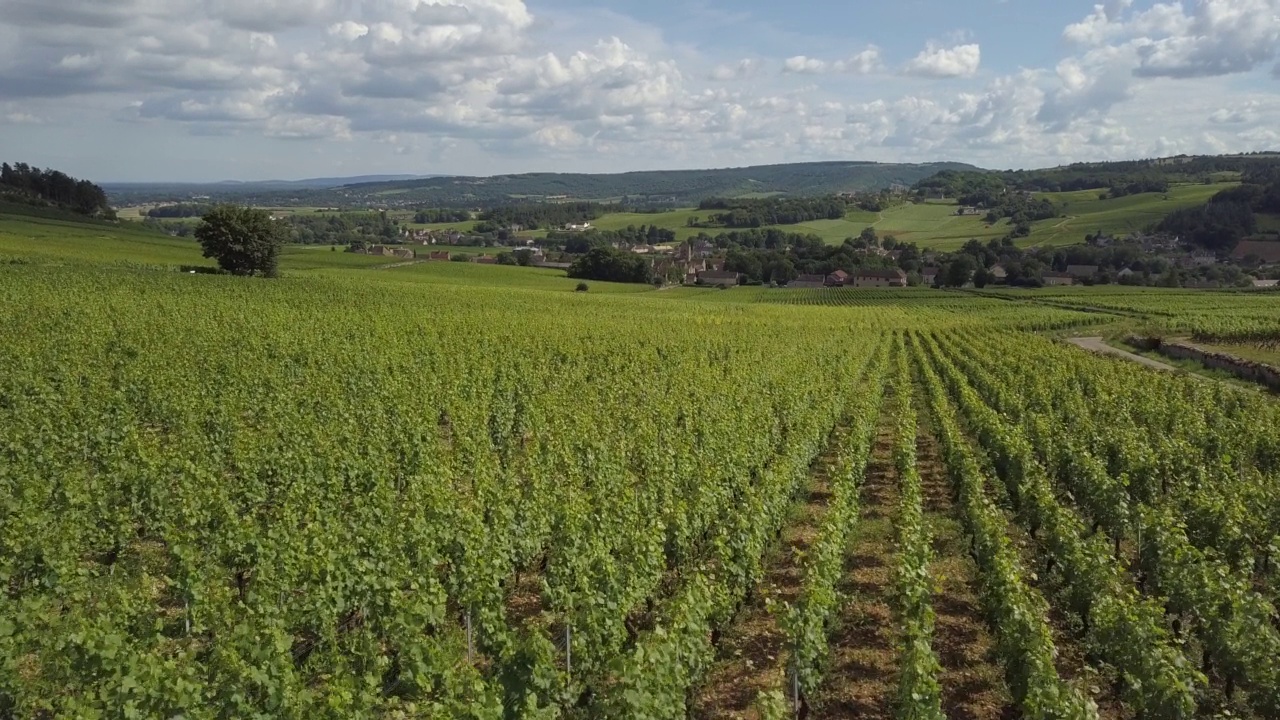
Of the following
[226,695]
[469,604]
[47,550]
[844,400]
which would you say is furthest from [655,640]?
[844,400]

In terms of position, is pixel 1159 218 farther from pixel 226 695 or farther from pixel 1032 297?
pixel 226 695

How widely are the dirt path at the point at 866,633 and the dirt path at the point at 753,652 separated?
78 centimetres

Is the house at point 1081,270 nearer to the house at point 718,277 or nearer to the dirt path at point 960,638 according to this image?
the house at point 718,277

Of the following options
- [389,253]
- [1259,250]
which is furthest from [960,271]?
[389,253]

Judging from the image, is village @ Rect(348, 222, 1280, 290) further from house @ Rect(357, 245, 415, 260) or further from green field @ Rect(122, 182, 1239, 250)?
green field @ Rect(122, 182, 1239, 250)

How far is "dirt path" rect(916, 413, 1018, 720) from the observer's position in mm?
9891

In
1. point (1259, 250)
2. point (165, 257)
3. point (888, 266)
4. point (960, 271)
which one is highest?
point (1259, 250)

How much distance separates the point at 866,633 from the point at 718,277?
115m

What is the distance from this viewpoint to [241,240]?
59.1 m

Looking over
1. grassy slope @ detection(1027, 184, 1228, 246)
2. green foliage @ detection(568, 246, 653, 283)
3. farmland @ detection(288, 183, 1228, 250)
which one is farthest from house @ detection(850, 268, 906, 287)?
grassy slope @ detection(1027, 184, 1228, 246)

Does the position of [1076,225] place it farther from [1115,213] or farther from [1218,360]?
[1218,360]

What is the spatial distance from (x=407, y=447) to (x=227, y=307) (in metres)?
27.8

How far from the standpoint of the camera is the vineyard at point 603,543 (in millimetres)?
8273

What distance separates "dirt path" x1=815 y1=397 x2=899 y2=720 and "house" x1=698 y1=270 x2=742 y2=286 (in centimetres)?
10501
